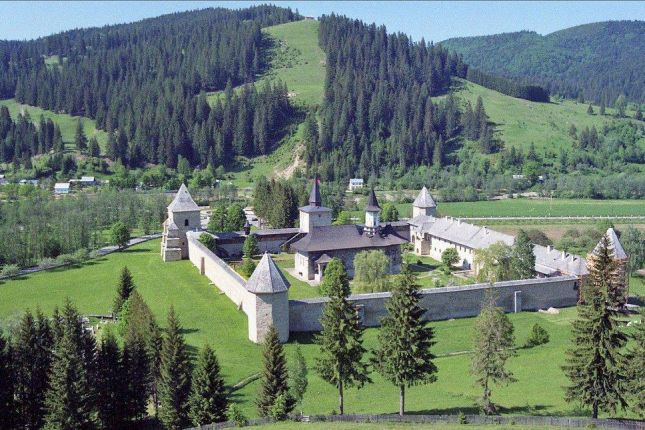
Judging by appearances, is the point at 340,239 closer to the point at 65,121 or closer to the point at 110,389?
the point at 110,389

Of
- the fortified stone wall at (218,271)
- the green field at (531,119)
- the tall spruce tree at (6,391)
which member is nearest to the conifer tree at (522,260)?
the fortified stone wall at (218,271)

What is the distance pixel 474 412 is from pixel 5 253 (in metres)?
54.4

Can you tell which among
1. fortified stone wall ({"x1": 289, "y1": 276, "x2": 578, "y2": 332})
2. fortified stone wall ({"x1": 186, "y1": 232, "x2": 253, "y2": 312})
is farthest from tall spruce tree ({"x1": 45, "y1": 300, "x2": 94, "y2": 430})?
fortified stone wall ({"x1": 289, "y1": 276, "x2": 578, "y2": 332})

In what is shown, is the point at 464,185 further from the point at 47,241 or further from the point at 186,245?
the point at 47,241

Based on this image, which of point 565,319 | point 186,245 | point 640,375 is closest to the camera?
point 640,375

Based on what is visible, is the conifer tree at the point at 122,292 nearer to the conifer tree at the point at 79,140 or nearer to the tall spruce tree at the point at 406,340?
the tall spruce tree at the point at 406,340

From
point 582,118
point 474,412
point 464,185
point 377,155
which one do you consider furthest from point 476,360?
point 582,118

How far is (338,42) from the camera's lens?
614 feet

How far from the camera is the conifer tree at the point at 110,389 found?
3122cm

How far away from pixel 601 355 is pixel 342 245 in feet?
123

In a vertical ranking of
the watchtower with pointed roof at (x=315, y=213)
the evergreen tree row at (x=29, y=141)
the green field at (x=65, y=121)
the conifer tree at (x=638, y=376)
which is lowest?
the conifer tree at (x=638, y=376)

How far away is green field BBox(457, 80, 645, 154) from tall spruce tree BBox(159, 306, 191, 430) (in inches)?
4903

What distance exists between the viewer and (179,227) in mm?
72750

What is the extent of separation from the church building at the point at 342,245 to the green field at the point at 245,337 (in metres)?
9.83
